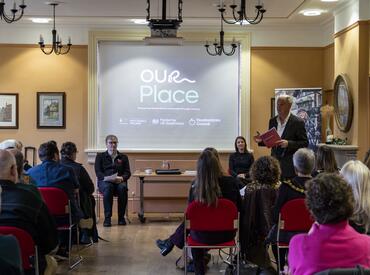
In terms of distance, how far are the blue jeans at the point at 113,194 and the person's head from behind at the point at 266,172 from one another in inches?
153

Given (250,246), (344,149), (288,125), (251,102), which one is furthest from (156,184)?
(250,246)

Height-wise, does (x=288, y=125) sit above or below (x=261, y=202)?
above

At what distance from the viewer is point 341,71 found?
26.6 feet

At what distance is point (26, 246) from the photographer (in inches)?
130

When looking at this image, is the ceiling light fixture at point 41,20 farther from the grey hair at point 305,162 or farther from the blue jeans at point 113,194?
the grey hair at point 305,162

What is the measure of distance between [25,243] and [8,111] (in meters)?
6.59

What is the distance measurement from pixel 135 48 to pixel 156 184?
7.78 ft

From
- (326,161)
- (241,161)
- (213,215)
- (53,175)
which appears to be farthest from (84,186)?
(241,161)

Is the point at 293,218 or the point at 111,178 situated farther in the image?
the point at 111,178

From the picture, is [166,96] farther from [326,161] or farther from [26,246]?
[26,246]

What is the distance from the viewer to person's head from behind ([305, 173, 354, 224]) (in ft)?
7.61

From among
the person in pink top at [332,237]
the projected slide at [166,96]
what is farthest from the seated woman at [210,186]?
the projected slide at [166,96]

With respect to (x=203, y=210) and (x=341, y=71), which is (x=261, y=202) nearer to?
(x=203, y=210)

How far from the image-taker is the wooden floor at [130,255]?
542 centimetres
